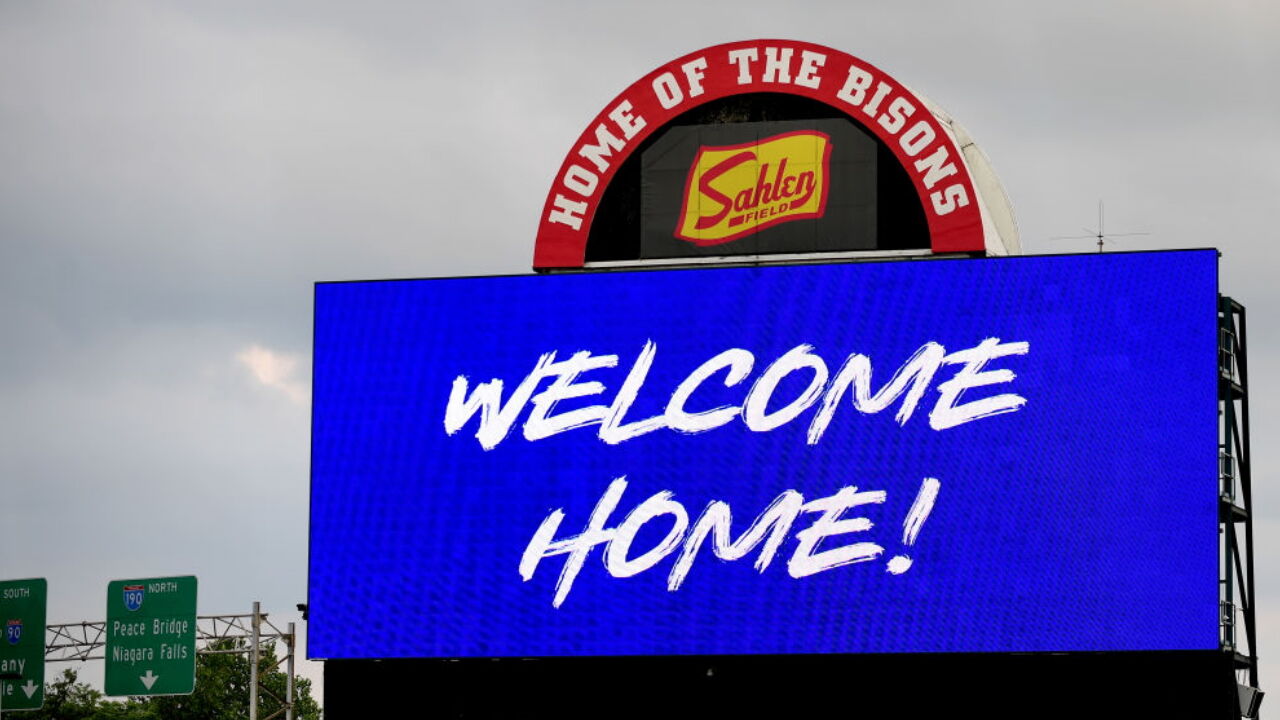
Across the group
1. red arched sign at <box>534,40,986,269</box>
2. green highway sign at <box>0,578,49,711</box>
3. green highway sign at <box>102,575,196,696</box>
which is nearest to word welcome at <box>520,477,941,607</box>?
red arched sign at <box>534,40,986,269</box>

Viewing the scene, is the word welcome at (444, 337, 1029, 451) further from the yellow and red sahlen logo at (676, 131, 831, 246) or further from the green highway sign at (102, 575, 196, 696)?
the green highway sign at (102, 575, 196, 696)

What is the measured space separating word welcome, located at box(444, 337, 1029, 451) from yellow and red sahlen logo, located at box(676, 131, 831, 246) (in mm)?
2355

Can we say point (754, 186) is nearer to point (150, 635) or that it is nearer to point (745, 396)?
point (745, 396)

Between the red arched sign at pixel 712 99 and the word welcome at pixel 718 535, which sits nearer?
the word welcome at pixel 718 535

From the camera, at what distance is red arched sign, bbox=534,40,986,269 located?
3753 centimetres

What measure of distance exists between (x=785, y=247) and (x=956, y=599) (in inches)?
249

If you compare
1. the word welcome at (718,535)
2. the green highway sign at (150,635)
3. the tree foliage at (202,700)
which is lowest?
the word welcome at (718,535)

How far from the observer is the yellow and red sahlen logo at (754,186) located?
37750 millimetres

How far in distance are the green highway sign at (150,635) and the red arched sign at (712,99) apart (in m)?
13.3

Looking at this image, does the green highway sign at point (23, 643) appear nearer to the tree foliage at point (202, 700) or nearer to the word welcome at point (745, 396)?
the word welcome at point (745, 396)

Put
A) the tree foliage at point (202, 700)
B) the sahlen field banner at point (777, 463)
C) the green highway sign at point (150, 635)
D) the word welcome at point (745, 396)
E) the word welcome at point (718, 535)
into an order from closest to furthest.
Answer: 1. the sahlen field banner at point (777, 463)
2. the word welcome at point (718, 535)
3. the word welcome at point (745, 396)
4. the green highway sign at point (150, 635)
5. the tree foliage at point (202, 700)

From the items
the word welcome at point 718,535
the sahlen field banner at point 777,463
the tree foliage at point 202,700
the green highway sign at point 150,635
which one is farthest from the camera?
the tree foliage at point 202,700

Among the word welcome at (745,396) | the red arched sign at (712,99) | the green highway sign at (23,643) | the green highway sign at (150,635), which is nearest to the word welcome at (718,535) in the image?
the word welcome at (745,396)

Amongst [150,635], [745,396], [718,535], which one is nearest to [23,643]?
[150,635]
